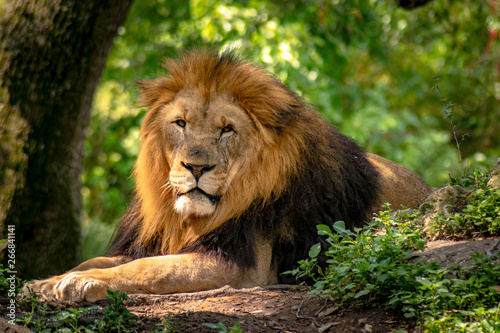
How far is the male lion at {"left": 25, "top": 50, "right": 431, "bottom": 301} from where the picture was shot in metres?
3.95

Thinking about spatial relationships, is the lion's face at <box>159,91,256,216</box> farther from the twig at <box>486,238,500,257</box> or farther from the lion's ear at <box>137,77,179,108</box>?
the twig at <box>486,238,500,257</box>

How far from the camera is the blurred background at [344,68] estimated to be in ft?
29.9

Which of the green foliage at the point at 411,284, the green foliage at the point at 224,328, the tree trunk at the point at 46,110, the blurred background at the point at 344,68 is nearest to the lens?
the green foliage at the point at 411,284

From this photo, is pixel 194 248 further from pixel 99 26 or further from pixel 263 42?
pixel 263 42

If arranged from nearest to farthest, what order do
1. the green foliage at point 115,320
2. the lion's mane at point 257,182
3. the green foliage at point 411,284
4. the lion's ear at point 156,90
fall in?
the green foliage at point 411,284 → the green foliage at point 115,320 → the lion's mane at point 257,182 → the lion's ear at point 156,90

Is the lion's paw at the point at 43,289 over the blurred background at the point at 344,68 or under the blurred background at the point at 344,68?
under

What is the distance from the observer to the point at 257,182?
4137 millimetres

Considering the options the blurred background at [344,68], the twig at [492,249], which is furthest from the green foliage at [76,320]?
the blurred background at [344,68]

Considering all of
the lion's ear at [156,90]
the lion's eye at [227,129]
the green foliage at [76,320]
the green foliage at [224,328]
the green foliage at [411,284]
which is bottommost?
the green foliage at [76,320]

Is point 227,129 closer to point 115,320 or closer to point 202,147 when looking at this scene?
point 202,147

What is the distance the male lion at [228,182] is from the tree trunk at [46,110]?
956 mm

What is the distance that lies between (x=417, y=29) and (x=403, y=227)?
10.8 meters

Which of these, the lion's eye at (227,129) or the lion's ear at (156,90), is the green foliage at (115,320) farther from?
the lion's ear at (156,90)

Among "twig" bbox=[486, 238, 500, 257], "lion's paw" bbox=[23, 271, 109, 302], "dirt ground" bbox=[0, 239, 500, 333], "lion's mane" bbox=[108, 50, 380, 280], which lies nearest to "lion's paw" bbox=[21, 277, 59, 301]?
"lion's paw" bbox=[23, 271, 109, 302]
